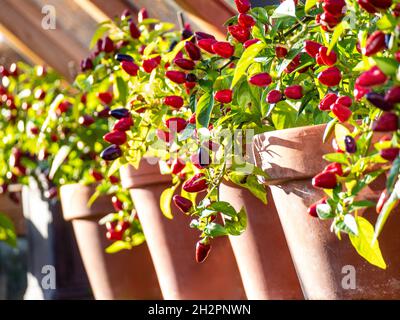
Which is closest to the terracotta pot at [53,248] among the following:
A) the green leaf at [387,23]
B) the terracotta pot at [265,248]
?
the terracotta pot at [265,248]

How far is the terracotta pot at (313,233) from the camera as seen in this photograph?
1.01m

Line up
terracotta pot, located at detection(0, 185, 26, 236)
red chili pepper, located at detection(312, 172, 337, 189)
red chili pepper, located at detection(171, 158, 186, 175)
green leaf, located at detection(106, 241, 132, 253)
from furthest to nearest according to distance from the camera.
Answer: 1. terracotta pot, located at detection(0, 185, 26, 236)
2. green leaf, located at detection(106, 241, 132, 253)
3. red chili pepper, located at detection(171, 158, 186, 175)
4. red chili pepper, located at detection(312, 172, 337, 189)

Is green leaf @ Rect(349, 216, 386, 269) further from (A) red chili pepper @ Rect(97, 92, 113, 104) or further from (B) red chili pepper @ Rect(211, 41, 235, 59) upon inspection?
(A) red chili pepper @ Rect(97, 92, 113, 104)

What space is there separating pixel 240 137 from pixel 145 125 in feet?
1.00

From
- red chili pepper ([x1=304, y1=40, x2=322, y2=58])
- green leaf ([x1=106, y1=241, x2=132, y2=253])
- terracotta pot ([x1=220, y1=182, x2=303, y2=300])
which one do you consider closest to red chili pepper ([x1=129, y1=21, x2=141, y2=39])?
green leaf ([x1=106, y1=241, x2=132, y2=253])

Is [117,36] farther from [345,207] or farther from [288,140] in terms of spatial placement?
[345,207]

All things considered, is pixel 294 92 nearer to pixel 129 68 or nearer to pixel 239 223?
pixel 239 223

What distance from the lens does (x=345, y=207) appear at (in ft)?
2.99

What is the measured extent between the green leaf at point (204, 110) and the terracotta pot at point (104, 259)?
0.86 metres

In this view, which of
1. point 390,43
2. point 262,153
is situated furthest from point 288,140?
point 390,43

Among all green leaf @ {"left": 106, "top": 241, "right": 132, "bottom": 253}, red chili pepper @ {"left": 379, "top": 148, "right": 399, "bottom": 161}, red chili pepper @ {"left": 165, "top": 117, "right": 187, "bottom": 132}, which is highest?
red chili pepper @ {"left": 379, "top": 148, "right": 399, "bottom": 161}

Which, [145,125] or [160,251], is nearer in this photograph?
[145,125]

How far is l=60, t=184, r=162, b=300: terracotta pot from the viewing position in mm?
1911

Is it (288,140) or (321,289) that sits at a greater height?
(288,140)
